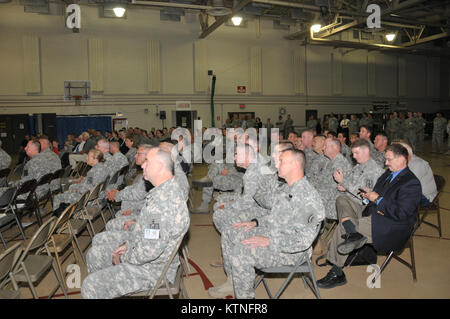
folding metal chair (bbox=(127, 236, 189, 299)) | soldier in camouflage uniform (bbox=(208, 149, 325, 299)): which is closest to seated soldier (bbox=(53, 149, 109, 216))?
folding metal chair (bbox=(127, 236, 189, 299))

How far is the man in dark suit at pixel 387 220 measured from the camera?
10.6 ft

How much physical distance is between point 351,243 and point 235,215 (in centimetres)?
139

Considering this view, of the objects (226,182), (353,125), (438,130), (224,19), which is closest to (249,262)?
(226,182)

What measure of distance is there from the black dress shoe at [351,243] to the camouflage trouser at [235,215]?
3.28 ft

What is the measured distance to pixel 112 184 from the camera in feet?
18.3

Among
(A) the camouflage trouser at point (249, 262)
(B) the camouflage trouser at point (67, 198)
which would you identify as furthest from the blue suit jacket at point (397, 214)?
(B) the camouflage trouser at point (67, 198)

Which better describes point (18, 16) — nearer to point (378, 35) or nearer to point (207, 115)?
point (207, 115)

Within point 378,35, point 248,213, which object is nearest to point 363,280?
point 248,213

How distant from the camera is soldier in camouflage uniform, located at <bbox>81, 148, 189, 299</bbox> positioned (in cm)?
246

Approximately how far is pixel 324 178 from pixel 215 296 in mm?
2290

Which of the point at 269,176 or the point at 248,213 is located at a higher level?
the point at 269,176

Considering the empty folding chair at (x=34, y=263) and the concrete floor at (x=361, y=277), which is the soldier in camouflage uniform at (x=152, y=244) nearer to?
the empty folding chair at (x=34, y=263)

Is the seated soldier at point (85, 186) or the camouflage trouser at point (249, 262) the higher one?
the seated soldier at point (85, 186)


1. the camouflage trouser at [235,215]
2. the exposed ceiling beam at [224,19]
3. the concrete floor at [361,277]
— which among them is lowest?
the concrete floor at [361,277]
